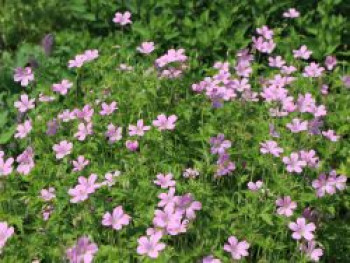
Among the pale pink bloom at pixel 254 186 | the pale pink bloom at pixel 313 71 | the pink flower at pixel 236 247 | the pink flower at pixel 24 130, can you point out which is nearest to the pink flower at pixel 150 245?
the pink flower at pixel 236 247

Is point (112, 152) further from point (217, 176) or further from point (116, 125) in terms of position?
point (217, 176)

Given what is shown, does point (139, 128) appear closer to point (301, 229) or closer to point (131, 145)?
point (131, 145)

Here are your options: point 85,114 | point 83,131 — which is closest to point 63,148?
point 83,131

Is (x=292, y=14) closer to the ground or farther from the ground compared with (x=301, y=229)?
farther from the ground

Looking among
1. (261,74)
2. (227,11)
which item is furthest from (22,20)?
(261,74)

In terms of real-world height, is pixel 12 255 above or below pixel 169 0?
below

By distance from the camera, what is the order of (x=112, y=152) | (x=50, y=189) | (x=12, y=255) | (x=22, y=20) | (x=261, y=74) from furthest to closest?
(x=22, y=20), (x=261, y=74), (x=112, y=152), (x=50, y=189), (x=12, y=255)
